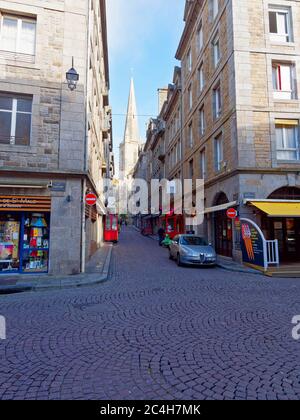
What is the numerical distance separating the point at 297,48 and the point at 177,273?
13582 millimetres

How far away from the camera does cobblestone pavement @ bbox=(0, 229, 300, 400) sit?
9.30 feet

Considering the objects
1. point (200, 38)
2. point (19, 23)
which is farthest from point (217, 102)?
point (19, 23)

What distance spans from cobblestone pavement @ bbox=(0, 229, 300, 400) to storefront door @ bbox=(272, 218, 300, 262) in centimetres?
751

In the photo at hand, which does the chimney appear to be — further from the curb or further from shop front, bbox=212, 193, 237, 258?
the curb

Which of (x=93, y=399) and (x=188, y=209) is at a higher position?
(x=188, y=209)

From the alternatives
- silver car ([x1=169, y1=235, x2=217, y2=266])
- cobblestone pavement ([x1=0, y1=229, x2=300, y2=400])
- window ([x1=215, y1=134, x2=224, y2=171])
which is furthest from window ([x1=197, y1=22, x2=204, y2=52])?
cobblestone pavement ([x1=0, y1=229, x2=300, y2=400])

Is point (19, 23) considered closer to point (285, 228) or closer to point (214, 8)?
point (214, 8)

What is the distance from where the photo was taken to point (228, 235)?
577 inches

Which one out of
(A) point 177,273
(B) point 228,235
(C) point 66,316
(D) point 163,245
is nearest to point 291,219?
(B) point 228,235

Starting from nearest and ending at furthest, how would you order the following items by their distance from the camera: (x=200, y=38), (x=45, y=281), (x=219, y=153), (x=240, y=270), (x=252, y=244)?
(x=45, y=281) < (x=240, y=270) < (x=252, y=244) < (x=219, y=153) < (x=200, y=38)

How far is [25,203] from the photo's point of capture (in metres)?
9.61

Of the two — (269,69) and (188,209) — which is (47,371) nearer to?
(269,69)

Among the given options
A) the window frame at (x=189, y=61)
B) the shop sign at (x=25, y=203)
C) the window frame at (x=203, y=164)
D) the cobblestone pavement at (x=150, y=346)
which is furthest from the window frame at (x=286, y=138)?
the window frame at (x=189, y=61)

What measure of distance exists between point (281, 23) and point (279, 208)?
10719mm
